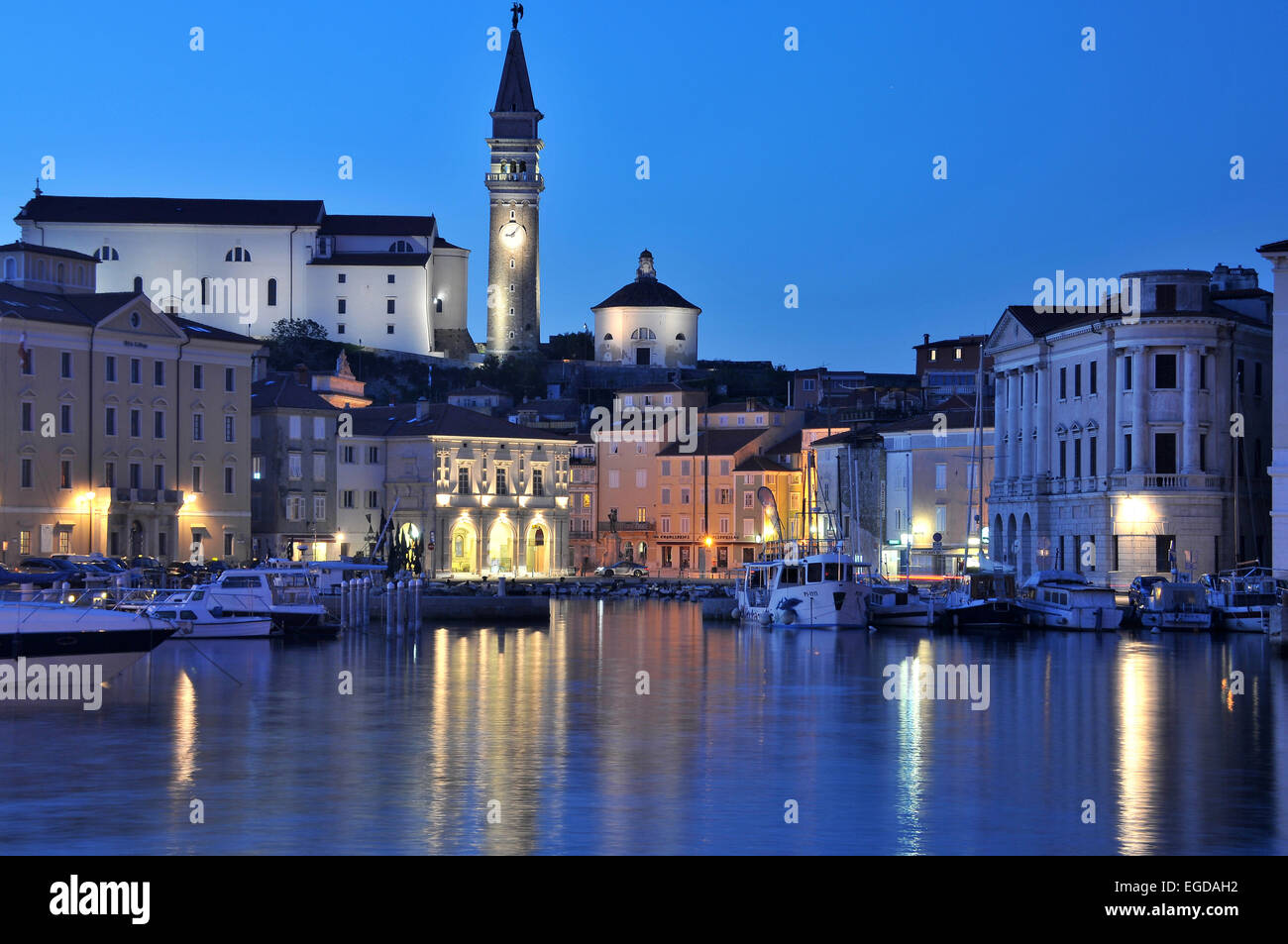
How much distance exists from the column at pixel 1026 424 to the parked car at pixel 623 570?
101ft

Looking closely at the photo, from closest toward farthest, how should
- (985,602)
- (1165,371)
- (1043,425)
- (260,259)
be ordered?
(985,602) → (1165,371) → (1043,425) → (260,259)

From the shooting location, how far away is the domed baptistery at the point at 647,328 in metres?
140

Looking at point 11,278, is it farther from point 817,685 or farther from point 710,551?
point 817,685

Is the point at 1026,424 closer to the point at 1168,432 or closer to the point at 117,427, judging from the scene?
the point at 1168,432

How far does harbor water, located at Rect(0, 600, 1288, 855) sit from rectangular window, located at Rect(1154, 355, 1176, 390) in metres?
24.8

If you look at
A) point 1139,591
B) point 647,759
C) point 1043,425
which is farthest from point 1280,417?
point 647,759

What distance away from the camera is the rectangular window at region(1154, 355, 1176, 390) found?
71.2 meters

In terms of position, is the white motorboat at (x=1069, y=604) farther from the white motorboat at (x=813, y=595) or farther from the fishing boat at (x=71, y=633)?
the fishing boat at (x=71, y=633)

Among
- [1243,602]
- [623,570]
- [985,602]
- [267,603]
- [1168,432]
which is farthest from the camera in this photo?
[623,570]

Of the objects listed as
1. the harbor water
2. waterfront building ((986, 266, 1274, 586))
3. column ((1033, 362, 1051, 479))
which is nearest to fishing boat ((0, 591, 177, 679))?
the harbor water

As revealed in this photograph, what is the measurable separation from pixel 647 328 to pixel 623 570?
109 feet

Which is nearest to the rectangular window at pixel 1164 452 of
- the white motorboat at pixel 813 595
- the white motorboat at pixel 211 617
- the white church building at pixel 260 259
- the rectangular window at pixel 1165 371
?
the rectangular window at pixel 1165 371

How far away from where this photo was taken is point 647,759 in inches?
1091

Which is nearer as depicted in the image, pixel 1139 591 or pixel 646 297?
pixel 1139 591
